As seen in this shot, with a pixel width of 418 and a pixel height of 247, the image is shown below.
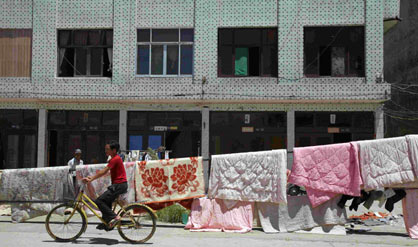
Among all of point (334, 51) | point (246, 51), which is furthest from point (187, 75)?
point (334, 51)

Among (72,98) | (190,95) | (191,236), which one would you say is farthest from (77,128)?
(191,236)

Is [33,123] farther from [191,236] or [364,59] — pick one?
[364,59]

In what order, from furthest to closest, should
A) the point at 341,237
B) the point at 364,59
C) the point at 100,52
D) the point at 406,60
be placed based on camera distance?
the point at 406,60, the point at 100,52, the point at 364,59, the point at 341,237

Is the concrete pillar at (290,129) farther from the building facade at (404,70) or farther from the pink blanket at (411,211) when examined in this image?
the pink blanket at (411,211)

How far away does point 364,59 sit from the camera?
744 inches

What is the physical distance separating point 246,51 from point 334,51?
377 centimetres

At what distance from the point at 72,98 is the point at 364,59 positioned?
12705mm

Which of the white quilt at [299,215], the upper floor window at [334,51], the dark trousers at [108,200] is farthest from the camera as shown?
the upper floor window at [334,51]

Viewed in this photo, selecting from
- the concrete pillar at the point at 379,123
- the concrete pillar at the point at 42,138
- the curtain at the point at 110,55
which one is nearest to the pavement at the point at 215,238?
the concrete pillar at the point at 379,123

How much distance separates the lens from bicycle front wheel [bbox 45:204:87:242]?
27.9ft

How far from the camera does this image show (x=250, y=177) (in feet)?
32.2

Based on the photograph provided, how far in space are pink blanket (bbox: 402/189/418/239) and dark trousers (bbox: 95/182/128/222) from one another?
19.1ft

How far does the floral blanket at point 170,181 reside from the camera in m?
10.2

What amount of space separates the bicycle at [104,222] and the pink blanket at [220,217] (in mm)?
1661
